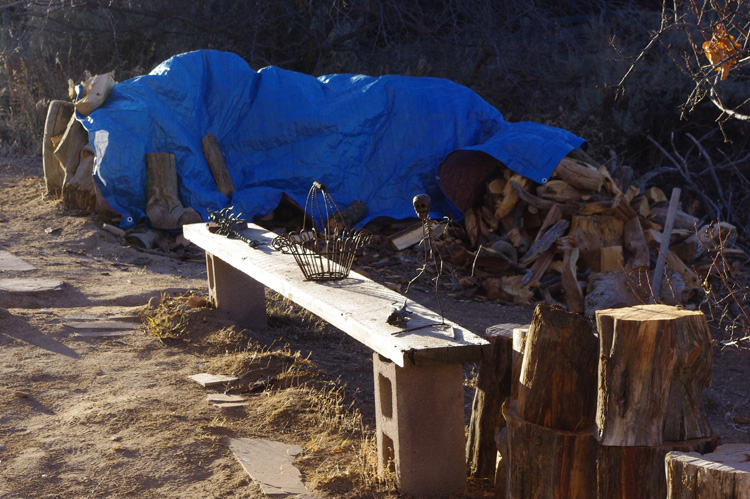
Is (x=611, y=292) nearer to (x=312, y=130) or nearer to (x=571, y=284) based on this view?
(x=571, y=284)

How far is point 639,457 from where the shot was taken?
2324 mm

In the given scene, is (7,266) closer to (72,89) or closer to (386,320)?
(72,89)

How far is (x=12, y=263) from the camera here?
250 inches

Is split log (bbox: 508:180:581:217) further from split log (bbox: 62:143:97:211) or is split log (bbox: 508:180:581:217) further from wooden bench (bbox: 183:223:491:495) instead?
wooden bench (bbox: 183:223:491:495)

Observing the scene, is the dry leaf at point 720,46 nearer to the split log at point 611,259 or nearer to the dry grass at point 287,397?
the dry grass at point 287,397

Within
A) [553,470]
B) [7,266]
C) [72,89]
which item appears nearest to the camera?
[553,470]

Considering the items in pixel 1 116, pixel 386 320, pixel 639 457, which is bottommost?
pixel 639 457

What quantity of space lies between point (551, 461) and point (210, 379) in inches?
85.2

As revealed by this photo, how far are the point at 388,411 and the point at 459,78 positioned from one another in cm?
935

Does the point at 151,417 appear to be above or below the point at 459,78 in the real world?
below

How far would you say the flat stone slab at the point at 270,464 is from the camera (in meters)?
2.92

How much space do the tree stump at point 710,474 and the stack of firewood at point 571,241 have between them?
474 centimetres

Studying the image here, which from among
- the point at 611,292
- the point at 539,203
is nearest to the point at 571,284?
the point at 611,292

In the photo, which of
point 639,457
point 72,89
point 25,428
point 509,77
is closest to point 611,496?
point 639,457
